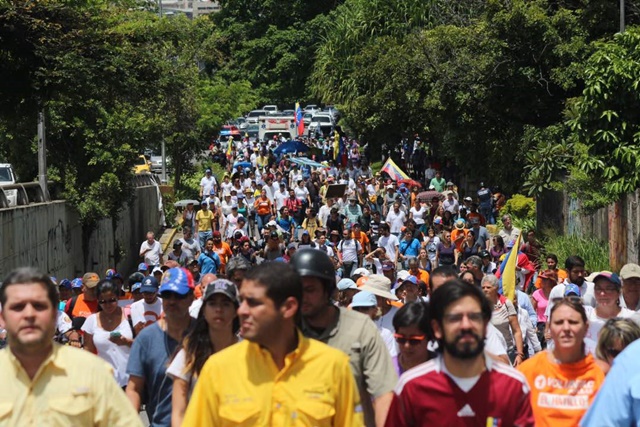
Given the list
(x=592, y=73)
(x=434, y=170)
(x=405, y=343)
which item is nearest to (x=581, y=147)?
(x=592, y=73)

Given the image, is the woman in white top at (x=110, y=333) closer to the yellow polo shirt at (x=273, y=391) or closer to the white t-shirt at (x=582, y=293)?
the white t-shirt at (x=582, y=293)

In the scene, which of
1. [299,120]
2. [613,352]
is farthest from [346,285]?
[299,120]

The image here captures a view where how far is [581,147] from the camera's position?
21.3 m

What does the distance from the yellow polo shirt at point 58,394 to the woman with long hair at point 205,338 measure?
4.33 ft

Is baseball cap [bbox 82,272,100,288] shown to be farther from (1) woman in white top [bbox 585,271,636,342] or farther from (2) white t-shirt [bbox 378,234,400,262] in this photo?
(2) white t-shirt [bbox 378,234,400,262]

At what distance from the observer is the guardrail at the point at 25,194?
20.9 m

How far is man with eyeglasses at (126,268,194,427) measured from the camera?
7102mm

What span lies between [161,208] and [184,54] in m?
4.86

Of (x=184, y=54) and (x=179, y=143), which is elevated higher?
(x=184, y=54)

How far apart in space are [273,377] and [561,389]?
179cm

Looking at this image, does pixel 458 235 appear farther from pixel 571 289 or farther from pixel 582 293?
pixel 571 289

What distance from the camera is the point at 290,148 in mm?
58125

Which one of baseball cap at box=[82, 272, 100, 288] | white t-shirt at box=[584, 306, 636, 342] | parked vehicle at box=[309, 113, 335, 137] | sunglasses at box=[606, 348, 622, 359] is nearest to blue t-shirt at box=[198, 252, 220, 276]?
baseball cap at box=[82, 272, 100, 288]

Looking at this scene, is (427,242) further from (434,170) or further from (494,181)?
(434,170)
